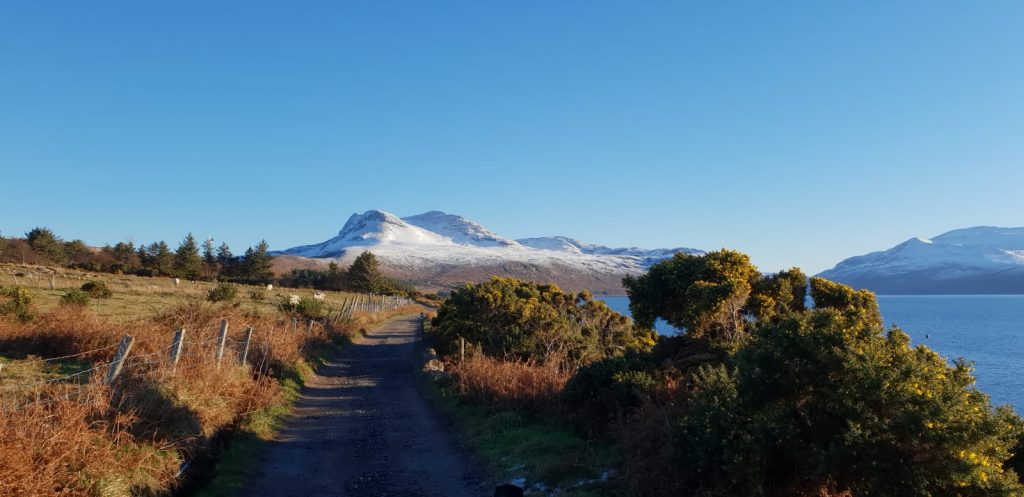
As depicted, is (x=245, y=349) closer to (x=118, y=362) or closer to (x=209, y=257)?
(x=118, y=362)

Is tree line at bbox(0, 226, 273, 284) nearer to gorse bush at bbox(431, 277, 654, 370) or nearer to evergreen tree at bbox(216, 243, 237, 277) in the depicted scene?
evergreen tree at bbox(216, 243, 237, 277)

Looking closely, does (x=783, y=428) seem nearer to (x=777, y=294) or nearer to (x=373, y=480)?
(x=373, y=480)

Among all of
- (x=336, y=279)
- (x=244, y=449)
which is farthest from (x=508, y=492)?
(x=336, y=279)

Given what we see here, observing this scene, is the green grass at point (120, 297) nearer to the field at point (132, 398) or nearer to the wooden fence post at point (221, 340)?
the field at point (132, 398)

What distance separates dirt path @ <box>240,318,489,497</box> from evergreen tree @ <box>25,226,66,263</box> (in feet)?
216

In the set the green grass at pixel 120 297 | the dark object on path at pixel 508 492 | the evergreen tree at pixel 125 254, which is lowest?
the dark object on path at pixel 508 492

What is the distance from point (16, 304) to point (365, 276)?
236 feet

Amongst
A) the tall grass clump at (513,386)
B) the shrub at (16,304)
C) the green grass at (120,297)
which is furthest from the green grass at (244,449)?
the green grass at (120,297)

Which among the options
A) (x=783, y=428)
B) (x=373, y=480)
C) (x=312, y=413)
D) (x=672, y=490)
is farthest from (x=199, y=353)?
(x=783, y=428)

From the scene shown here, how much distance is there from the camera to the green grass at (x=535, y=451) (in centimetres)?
857

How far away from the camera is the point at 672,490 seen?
686cm

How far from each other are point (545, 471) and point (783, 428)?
3.80 metres

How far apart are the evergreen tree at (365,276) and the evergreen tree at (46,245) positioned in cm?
3403

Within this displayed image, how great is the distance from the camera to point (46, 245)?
→ 68.5m
